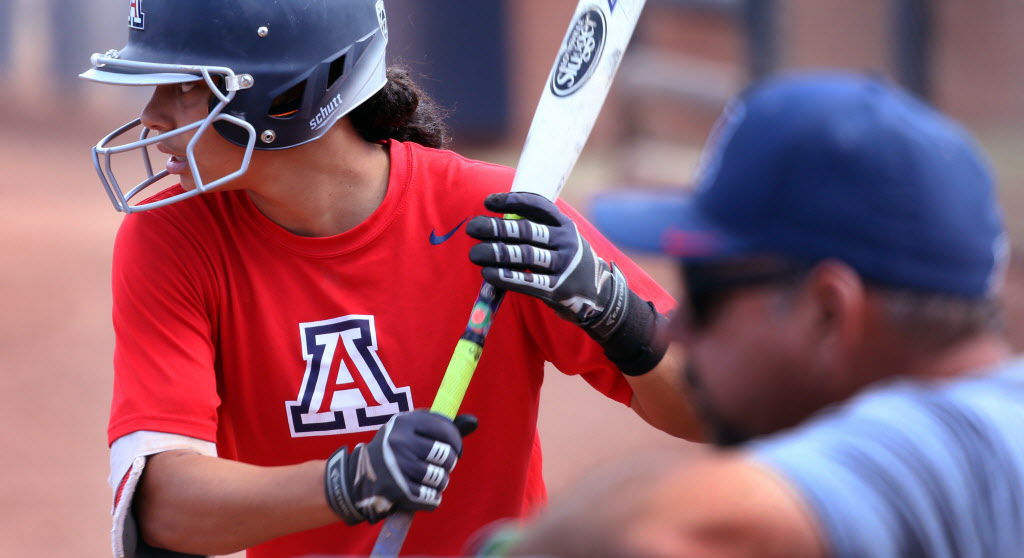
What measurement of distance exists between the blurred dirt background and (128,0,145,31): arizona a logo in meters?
1.68

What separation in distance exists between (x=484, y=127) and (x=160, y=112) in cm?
1098

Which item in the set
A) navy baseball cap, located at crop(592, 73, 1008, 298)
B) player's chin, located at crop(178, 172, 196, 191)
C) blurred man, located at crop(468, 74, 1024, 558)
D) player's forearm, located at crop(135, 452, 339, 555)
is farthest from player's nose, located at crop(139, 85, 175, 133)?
navy baseball cap, located at crop(592, 73, 1008, 298)

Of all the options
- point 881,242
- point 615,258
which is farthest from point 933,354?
point 615,258

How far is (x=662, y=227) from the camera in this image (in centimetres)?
159

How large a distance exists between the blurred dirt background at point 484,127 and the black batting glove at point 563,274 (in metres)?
1.99

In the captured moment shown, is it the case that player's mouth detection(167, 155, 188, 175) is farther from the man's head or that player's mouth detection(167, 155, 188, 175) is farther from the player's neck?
the man's head

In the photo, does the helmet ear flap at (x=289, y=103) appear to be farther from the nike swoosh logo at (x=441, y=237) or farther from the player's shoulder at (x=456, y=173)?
the nike swoosh logo at (x=441, y=237)

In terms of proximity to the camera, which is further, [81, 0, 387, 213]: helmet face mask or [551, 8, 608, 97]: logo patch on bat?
[551, 8, 608, 97]: logo patch on bat

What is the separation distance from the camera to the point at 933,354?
1.51 meters

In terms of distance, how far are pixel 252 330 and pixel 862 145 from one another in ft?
5.70

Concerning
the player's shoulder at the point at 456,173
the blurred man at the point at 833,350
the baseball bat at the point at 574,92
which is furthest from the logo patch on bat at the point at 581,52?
the blurred man at the point at 833,350

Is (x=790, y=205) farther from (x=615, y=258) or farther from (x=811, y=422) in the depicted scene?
(x=615, y=258)

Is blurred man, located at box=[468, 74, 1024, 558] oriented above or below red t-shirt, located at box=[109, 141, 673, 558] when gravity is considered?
above

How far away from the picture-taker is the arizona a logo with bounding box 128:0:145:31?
2947 mm
